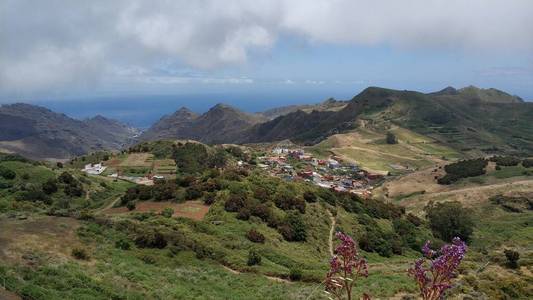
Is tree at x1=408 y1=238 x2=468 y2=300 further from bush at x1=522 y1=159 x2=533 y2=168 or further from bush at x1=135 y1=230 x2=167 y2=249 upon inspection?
bush at x1=522 y1=159 x2=533 y2=168

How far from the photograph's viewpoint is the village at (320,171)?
120 meters

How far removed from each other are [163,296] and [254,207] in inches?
867

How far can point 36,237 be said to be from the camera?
2172 cm

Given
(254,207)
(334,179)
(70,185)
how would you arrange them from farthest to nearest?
(334,179) < (70,185) < (254,207)

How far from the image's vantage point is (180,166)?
331 ft

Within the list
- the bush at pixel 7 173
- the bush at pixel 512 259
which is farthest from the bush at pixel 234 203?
the bush at pixel 7 173

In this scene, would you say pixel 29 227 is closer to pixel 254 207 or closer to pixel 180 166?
pixel 254 207

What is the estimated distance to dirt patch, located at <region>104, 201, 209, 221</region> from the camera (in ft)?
127

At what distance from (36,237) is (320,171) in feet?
410

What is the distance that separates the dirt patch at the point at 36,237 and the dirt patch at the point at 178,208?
13.1 m

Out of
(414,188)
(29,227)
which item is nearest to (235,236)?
(29,227)

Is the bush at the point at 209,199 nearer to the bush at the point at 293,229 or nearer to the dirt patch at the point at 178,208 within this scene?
the dirt patch at the point at 178,208

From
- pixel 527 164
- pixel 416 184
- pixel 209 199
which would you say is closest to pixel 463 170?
pixel 416 184

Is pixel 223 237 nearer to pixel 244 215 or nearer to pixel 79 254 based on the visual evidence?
pixel 244 215
